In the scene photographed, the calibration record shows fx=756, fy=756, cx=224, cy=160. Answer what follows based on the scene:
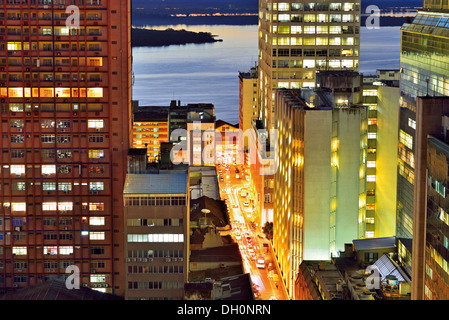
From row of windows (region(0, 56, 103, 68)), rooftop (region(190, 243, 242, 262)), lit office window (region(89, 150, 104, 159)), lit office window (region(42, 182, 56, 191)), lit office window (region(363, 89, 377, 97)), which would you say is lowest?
rooftop (region(190, 243, 242, 262))

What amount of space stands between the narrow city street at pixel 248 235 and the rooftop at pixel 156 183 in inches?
502

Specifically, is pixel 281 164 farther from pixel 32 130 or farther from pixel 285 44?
pixel 285 44

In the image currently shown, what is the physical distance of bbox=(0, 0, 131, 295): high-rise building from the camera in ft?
207

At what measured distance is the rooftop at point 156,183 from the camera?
54.9 metres

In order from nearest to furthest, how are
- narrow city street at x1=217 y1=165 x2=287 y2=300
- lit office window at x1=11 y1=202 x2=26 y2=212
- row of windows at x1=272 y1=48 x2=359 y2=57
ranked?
lit office window at x1=11 y1=202 x2=26 y2=212 < narrow city street at x1=217 y1=165 x2=287 y2=300 < row of windows at x1=272 y1=48 x2=359 y2=57

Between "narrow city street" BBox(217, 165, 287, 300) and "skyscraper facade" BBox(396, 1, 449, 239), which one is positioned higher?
"skyscraper facade" BBox(396, 1, 449, 239)

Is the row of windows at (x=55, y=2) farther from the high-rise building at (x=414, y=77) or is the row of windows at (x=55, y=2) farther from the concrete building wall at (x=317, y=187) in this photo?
the high-rise building at (x=414, y=77)

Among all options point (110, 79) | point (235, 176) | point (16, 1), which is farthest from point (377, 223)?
point (235, 176)

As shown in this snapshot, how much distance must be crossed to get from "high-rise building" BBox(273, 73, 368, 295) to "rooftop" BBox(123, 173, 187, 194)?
36.3 feet

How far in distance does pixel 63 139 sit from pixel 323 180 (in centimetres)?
2216

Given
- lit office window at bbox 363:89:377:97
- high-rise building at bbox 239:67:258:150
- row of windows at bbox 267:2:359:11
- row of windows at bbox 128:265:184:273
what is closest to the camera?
row of windows at bbox 128:265:184:273

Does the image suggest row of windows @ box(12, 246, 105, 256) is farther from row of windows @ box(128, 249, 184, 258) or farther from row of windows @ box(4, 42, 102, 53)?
row of windows @ box(4, 42, 102, 53)

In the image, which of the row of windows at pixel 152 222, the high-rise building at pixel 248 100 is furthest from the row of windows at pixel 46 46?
the high-rise building at pixel 248 100

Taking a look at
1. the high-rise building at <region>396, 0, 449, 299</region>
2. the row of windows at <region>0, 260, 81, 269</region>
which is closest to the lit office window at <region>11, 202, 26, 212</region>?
the row of windows at <region>0, 260, 81, 269</region>
